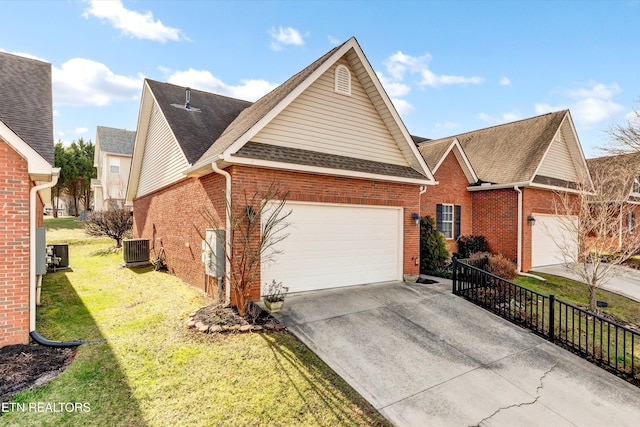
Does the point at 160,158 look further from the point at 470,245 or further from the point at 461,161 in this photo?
the point at 470,245

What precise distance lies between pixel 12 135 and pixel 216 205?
12.7 feet

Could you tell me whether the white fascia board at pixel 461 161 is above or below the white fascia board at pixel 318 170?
above

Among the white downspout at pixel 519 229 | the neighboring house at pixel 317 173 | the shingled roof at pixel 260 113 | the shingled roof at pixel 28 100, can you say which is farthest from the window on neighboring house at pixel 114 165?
the white downspout at pixel 519 229

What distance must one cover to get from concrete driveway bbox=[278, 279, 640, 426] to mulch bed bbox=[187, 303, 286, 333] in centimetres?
39

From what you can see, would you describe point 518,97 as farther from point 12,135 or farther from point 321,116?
point 12,135

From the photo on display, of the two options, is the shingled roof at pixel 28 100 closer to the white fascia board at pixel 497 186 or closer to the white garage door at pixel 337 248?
the white garage door at pixel 337 248

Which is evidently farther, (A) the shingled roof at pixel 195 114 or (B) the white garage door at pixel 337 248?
(A) the shingled roof at pixel 195 114

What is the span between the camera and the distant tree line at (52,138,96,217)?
3322 cm

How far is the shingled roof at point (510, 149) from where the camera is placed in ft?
45.1

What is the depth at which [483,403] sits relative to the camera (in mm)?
4453

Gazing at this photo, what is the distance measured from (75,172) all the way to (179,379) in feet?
130

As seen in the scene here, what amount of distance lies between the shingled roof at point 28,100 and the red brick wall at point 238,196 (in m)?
3.43

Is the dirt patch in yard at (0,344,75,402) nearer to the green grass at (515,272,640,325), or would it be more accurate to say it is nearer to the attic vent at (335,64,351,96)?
the attic vent at (335,64,351,96)

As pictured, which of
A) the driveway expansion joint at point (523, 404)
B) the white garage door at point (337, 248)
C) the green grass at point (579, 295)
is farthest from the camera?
the green grass at point (579, 295)
